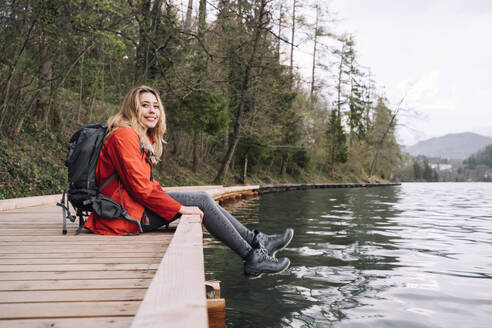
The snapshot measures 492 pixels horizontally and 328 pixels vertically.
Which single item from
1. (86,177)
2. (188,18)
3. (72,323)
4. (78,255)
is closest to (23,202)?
(86,177)

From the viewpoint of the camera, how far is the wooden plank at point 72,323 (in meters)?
1.49

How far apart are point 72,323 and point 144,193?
171 cm

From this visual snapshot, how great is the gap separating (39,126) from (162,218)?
9.90 m

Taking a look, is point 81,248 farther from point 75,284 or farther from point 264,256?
point 264,256

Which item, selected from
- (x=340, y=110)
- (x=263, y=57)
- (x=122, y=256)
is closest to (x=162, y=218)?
(x=122, y=256)

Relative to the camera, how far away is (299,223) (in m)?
8.64

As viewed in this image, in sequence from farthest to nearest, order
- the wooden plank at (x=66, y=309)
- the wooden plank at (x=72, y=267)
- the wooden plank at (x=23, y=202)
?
1. the wooden plank at (x=23, y=202)
2. the wooden plank at (x=72, y=267)
3. the wooden plank at (x=66, y=309)

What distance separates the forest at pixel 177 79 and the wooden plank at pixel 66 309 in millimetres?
6670

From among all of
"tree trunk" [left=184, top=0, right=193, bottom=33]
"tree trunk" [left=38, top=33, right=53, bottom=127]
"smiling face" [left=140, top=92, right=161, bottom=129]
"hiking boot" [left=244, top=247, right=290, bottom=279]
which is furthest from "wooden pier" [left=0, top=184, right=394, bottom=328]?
"tree trunk" [left=184, top=0, right=193, bottom=33]

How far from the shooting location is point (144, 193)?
10.4 feet

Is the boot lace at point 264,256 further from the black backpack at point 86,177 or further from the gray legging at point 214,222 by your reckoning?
the black backpack at point 86,177

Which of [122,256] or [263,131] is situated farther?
[263,131]

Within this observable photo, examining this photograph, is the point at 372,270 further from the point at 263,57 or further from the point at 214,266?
the point at 263,57

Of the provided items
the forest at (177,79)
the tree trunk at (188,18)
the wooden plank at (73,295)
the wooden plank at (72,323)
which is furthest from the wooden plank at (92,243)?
the tree trunk at (188,18)
